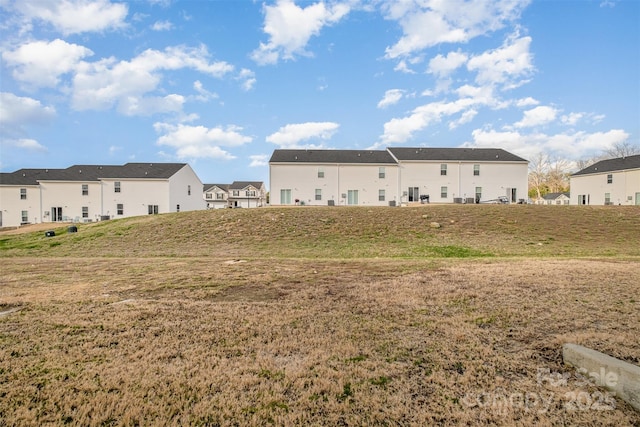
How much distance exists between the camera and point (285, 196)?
120 ft

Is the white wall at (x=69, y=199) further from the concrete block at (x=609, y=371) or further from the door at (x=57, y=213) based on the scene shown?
the concrete block at (x=609, y=371)

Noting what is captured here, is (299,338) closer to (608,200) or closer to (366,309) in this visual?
(366,309)

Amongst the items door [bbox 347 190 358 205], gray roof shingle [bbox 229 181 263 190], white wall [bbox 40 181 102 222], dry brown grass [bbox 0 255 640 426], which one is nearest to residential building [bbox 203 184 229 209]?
gray roof shingle [bbox 229 181 263 190]

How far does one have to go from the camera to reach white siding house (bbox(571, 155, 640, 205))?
37.3m

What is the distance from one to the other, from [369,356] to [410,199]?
36158mm

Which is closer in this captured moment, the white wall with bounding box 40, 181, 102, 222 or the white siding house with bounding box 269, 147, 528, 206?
the white siding house with bounding box 269, 147, 528, 206

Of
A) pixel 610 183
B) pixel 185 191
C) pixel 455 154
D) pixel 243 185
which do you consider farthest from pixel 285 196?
pixel 243 185

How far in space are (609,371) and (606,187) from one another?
5058 cm

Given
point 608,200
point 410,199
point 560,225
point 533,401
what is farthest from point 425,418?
point 608,200

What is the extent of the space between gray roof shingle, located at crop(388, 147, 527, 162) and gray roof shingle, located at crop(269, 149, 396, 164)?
1.95 m

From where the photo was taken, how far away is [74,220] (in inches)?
1580

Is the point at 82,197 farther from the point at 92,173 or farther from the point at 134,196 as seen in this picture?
the point at 134,196

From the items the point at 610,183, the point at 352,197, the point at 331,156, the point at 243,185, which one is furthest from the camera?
the point at 243,185

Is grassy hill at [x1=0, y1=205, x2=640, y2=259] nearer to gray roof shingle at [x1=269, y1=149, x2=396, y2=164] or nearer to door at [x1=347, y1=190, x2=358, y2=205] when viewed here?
door at [x1=347, y1=190, x2=358, y2=205]
